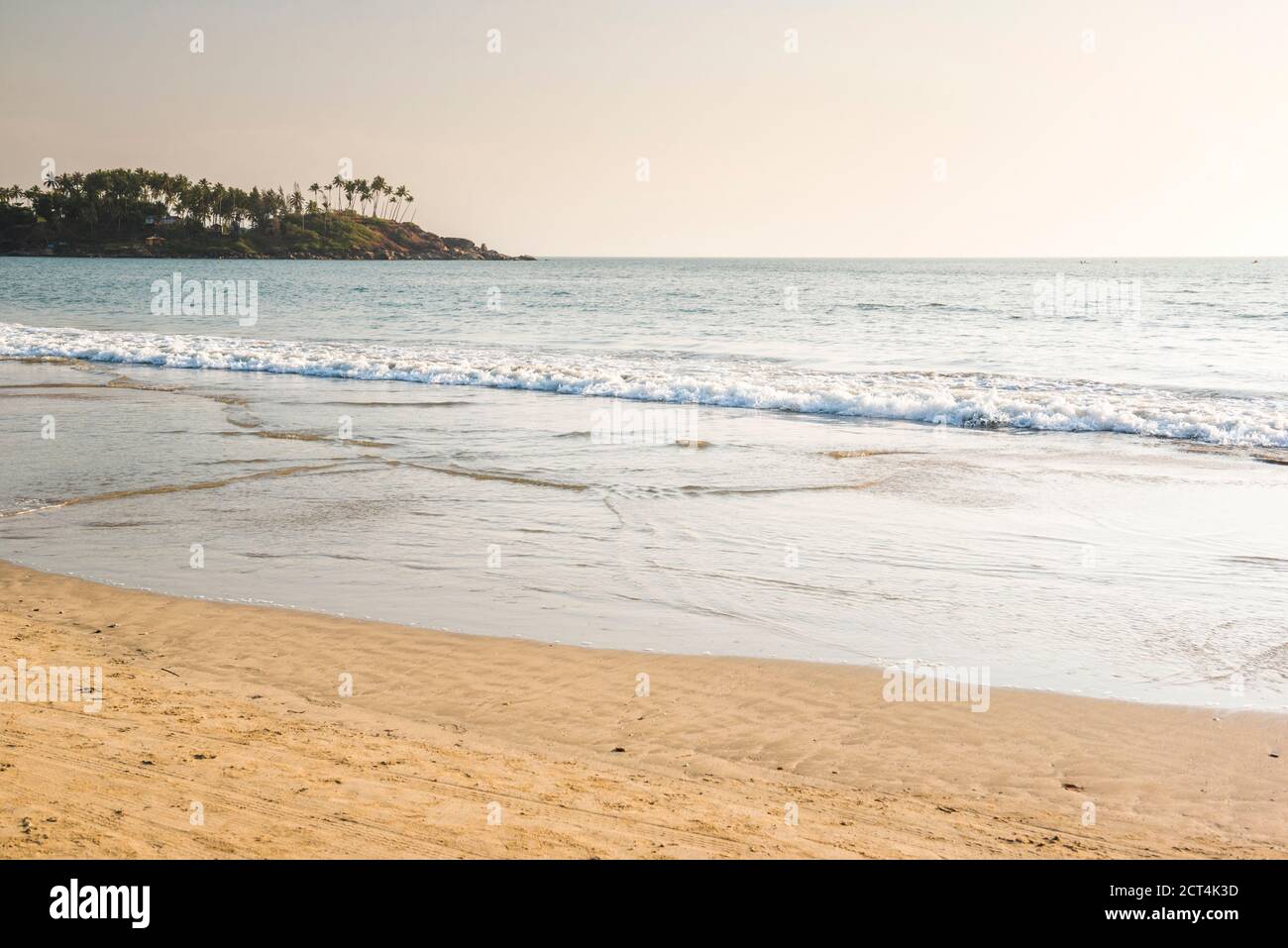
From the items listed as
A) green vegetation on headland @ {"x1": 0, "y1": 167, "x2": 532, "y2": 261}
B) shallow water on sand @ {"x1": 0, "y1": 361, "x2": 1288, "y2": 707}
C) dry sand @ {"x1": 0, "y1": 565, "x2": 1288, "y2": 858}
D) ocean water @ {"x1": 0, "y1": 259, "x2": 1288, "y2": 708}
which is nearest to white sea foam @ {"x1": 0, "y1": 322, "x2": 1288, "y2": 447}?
ocean water @ {"x1": 0, "y1": 259, "x2": 1288, "y2": 708}

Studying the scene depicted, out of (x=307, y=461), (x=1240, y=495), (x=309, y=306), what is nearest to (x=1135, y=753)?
(x=1240, y=495)

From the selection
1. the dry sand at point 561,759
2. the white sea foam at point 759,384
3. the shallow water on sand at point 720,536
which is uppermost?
the white sea foam at point 759,384

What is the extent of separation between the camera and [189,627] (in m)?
7.15

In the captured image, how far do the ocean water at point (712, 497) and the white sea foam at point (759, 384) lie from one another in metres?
0.12

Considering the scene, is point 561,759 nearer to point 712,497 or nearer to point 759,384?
point 712,497

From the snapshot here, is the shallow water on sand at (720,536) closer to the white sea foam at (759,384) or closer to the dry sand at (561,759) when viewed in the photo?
the dry sand at (561,759)

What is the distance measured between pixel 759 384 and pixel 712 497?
36.9 ft

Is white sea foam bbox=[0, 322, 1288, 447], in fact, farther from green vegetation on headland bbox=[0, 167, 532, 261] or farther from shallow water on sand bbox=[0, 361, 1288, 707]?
green vegetation on headland bbox=[0, 167, 532, 261]

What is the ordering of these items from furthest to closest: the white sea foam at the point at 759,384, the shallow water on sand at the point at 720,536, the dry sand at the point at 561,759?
the white sea foam at the point at 759,384
the shallow water on sand at the point at 720,536
the dry sand at the point at 561,759

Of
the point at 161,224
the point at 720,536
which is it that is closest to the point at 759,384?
the point at 720,536

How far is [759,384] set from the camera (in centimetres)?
2253

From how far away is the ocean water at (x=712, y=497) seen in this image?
24.3 feet

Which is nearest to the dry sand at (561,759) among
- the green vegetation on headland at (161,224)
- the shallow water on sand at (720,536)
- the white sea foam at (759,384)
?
the shallow water on sand at (720,536)

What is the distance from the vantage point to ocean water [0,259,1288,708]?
7.41 meters
